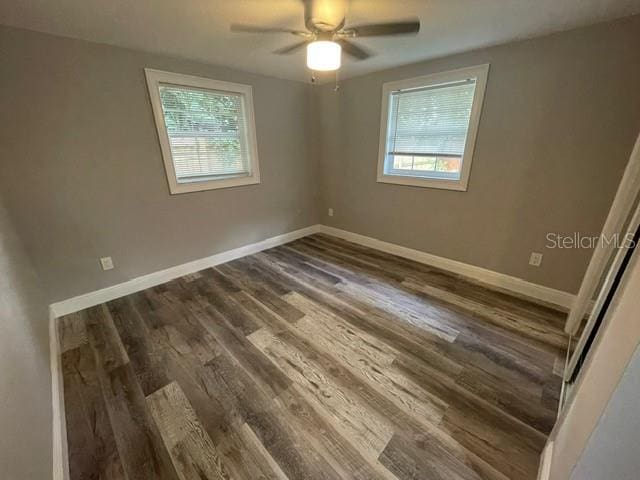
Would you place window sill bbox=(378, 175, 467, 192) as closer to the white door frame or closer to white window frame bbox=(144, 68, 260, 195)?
the white door frame

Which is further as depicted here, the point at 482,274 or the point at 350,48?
the point at 482,274

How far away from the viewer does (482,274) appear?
2596mm

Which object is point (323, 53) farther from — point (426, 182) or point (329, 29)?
point (426, 182)

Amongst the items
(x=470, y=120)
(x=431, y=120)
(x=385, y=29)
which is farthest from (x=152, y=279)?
(x=470, y=120)

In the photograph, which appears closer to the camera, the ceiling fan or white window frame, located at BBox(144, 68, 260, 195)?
the ceiling fan

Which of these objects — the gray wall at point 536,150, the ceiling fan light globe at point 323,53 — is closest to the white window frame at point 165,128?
the gray wall at point 536,150

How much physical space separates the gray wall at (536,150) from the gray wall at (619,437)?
2031 mm

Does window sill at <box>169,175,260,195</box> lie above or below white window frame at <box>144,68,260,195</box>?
below

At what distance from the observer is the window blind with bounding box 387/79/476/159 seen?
7.93 feet

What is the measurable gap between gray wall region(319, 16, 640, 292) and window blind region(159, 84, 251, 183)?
1.56 meters

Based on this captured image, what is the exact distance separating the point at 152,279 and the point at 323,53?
2.60 m

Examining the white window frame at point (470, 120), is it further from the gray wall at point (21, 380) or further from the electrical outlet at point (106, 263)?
the gray wall at point (21, 380)

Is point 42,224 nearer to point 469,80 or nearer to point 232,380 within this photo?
point 232,380

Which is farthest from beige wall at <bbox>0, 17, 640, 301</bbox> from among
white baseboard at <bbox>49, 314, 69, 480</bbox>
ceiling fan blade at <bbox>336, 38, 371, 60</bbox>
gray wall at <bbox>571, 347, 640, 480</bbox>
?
gray wall at <bbox>571, 347, 640, 480</bbox>
